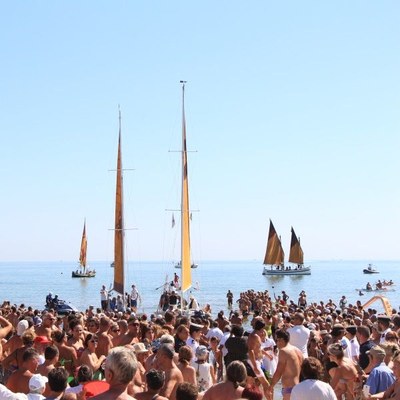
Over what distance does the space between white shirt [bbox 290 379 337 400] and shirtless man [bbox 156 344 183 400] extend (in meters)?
1.32

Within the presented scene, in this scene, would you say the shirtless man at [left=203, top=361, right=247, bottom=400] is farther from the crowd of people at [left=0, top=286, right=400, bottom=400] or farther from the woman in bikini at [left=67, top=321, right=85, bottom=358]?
the woman in bikini at [left=67, top=321, right=85, bottom=358]

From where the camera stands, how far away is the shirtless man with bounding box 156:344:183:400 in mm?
6820

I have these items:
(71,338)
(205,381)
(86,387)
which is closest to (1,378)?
(71,338)

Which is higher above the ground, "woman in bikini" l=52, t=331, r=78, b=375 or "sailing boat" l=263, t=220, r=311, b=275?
"sailing boat" l=263, t=220, r=311, b=275

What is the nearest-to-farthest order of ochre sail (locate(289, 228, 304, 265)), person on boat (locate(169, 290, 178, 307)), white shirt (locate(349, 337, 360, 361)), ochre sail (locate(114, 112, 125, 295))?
white shirt (locate(349, 337, 360, 361)), ochre sail (locate(114, 112, 125, 295)), person on boat (locate(169, 290, 178, 307)), ochre sail (locate(289, 228, 304, 265))

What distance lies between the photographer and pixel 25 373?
23.0 feet

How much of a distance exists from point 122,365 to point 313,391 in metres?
2.13

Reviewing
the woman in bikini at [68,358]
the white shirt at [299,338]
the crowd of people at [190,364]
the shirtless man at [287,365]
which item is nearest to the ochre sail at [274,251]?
the crowd of people at [190,364]

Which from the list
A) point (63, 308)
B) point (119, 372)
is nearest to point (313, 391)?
point (119, 372)

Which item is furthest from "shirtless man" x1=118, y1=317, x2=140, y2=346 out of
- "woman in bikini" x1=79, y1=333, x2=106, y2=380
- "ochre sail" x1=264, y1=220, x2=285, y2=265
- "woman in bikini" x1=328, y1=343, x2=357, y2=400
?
"ochre sail" x1=264, y1=220, x2=285, y2=265

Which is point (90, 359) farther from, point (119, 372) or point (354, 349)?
point (354, 349)

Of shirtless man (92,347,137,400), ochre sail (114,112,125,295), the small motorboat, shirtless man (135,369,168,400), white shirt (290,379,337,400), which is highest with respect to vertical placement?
ochre sail (114,112,125,295)

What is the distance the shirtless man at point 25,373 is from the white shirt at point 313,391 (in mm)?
2741

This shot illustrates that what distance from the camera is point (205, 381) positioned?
8578mm
